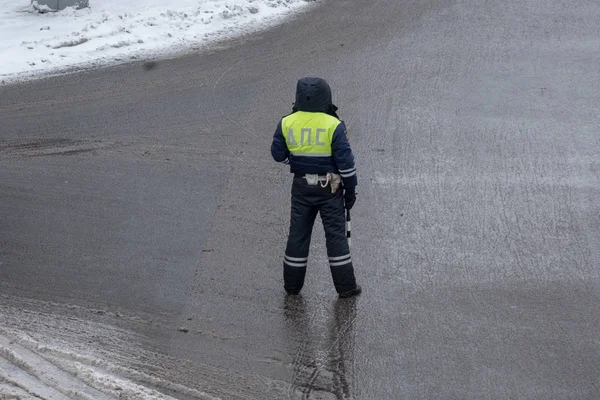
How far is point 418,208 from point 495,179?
3.60 feet

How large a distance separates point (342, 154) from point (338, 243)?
72 centimetres

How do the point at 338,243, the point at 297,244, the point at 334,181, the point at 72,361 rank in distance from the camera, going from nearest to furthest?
the point at 72,361 → the point at 334,181 → the point at 338,243 → the point at 297,244

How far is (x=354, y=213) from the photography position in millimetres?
9062

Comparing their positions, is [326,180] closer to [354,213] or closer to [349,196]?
[349,196]

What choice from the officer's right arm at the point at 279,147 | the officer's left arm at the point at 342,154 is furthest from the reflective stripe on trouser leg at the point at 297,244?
the officer's left arm at the point at 342,154

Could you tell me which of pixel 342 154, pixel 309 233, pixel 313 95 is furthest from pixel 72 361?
pixel 313 95

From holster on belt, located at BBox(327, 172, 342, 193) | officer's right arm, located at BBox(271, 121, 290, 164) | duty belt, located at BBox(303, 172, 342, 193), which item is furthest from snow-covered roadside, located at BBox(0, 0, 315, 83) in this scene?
holster on belt, located at BBox(327, 172, 342, 193)

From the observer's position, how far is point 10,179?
9.82 metres

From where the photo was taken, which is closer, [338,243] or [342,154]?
[342,154]

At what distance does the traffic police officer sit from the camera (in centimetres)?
728

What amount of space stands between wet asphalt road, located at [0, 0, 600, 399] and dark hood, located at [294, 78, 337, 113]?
1501mm

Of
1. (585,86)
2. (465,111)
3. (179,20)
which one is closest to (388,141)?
(465,111)

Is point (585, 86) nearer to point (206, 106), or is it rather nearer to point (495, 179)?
point (495, 179)

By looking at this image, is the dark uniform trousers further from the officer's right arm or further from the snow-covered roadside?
the snow-covered roadside
